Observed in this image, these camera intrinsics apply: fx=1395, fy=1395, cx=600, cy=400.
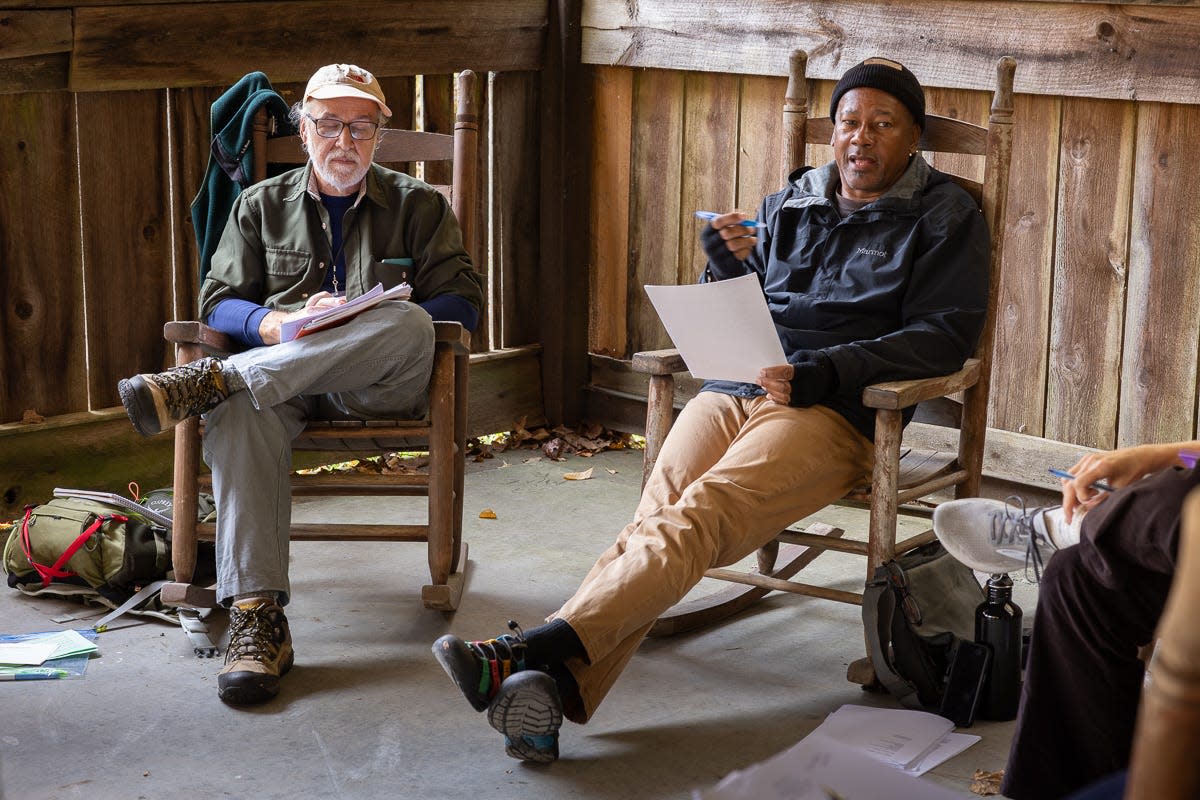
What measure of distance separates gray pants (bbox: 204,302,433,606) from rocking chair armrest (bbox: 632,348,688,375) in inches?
18.0

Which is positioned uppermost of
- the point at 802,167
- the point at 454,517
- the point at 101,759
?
the point at 802,167

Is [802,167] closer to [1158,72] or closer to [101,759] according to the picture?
[1158,72]

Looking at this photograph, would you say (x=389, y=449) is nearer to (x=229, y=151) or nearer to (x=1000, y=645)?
(x=229, y=151)

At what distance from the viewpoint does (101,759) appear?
7.97 ft

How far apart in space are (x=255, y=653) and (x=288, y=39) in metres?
1.92

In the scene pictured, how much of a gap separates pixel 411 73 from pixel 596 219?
32.6 inches

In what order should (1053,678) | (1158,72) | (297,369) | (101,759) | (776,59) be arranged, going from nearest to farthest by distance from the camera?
(1053,678) < (101,759) < (297,369) < (1158,72) < (776,59)

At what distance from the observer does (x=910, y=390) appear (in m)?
2.68

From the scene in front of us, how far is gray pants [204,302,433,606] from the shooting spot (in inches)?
111

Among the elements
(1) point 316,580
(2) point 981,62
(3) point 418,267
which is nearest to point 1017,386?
(2) point 981,62

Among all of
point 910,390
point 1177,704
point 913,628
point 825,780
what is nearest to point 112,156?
point 910,390

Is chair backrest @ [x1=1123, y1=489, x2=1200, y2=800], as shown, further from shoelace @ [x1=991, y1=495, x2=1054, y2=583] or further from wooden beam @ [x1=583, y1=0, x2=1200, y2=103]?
wooden beam @ [x1=583, y1=0, x2=1200, y2=103]

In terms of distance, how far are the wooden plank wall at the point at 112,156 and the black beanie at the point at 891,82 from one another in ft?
5.43

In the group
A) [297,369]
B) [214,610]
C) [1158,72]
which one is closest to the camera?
[297,369]
